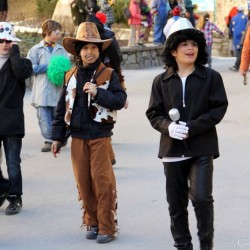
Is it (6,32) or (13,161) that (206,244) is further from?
(6,32)

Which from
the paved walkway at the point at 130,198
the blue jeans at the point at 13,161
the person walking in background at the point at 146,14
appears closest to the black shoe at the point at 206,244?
the paved walkway at the point at 130,198

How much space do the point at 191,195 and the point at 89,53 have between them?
1484 mm

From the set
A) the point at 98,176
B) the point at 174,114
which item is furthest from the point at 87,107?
the point at 174,114

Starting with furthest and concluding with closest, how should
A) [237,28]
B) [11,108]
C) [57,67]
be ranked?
1. [237,28]
2. [57,67]
3. [11,108]

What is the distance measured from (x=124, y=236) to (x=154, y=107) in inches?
53.5

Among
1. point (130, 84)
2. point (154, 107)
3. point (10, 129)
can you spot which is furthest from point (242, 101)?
point (154, 107)

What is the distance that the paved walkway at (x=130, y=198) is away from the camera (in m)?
6.14

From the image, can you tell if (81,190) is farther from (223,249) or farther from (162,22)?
(162,22)

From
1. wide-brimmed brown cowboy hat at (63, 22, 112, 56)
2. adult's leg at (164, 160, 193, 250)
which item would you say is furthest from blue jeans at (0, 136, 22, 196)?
adult's leg at (164, 160, 193, 250)

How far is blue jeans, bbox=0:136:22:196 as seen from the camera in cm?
688

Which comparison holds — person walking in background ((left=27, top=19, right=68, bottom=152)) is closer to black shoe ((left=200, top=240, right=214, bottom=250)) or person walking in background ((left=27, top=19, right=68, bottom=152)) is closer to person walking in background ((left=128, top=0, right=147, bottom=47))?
black shoe ((left=200, top=240, right=214, bottom=250))

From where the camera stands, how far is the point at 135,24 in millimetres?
20469

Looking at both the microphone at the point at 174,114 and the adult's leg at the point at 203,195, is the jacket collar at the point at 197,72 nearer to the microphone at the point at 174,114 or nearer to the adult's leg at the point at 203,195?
the microphone at the point at 174,114

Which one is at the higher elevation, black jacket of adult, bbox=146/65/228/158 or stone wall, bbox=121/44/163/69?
black jacket of adult, bbox=146/65/228/158
